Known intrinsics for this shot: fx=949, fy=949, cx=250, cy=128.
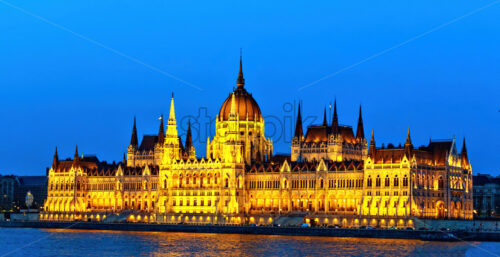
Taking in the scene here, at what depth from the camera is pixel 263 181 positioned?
6619 inches

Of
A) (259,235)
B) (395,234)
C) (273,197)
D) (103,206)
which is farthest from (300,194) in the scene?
(103,206)

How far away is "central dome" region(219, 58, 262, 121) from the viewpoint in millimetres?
182000

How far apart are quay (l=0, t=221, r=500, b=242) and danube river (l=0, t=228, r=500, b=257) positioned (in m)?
3.53

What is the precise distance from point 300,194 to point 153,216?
2999cm

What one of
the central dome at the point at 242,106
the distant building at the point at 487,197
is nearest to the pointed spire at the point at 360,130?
the central dome at the point at 242,106

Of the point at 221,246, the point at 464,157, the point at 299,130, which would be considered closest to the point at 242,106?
the point at 299,130

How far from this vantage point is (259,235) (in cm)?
14700

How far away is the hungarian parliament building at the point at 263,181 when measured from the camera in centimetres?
15100

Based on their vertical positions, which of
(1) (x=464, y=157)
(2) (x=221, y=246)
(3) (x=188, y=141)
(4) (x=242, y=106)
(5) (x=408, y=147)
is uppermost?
(4) (x=242, y=106)

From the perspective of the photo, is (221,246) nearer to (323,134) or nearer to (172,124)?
(323,134)

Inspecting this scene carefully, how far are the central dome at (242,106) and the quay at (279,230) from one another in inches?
1184

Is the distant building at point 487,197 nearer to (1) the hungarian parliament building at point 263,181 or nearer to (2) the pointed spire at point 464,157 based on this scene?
(1) the hungarian parliament building at point 263,181

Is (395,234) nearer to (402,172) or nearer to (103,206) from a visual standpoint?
(402,172)

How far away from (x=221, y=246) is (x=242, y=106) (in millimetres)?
62995
